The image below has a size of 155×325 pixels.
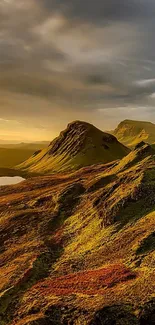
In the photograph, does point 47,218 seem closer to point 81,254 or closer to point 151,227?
point 81,254

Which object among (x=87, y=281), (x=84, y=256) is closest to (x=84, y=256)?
(x=84, y=256)

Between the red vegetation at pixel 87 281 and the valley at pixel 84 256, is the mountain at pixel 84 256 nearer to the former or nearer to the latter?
the valley at pixel 84 256

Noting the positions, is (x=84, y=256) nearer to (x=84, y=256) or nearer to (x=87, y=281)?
(x=84, y=256)

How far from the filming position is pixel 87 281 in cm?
4194

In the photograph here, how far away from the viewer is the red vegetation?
39.9 m

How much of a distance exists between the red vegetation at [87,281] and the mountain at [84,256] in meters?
0.12

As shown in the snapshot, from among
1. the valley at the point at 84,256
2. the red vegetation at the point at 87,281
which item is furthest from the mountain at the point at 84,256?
the red vegetation at the point at 87,281

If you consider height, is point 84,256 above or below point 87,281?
above

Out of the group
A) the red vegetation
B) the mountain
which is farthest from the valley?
the red vegetation

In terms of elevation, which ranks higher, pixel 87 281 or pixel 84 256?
pixel 84 256

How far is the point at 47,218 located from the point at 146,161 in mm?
28894

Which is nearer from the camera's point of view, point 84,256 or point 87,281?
point 87,281

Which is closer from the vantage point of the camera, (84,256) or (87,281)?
(87,281)

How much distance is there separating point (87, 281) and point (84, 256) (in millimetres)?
9514
